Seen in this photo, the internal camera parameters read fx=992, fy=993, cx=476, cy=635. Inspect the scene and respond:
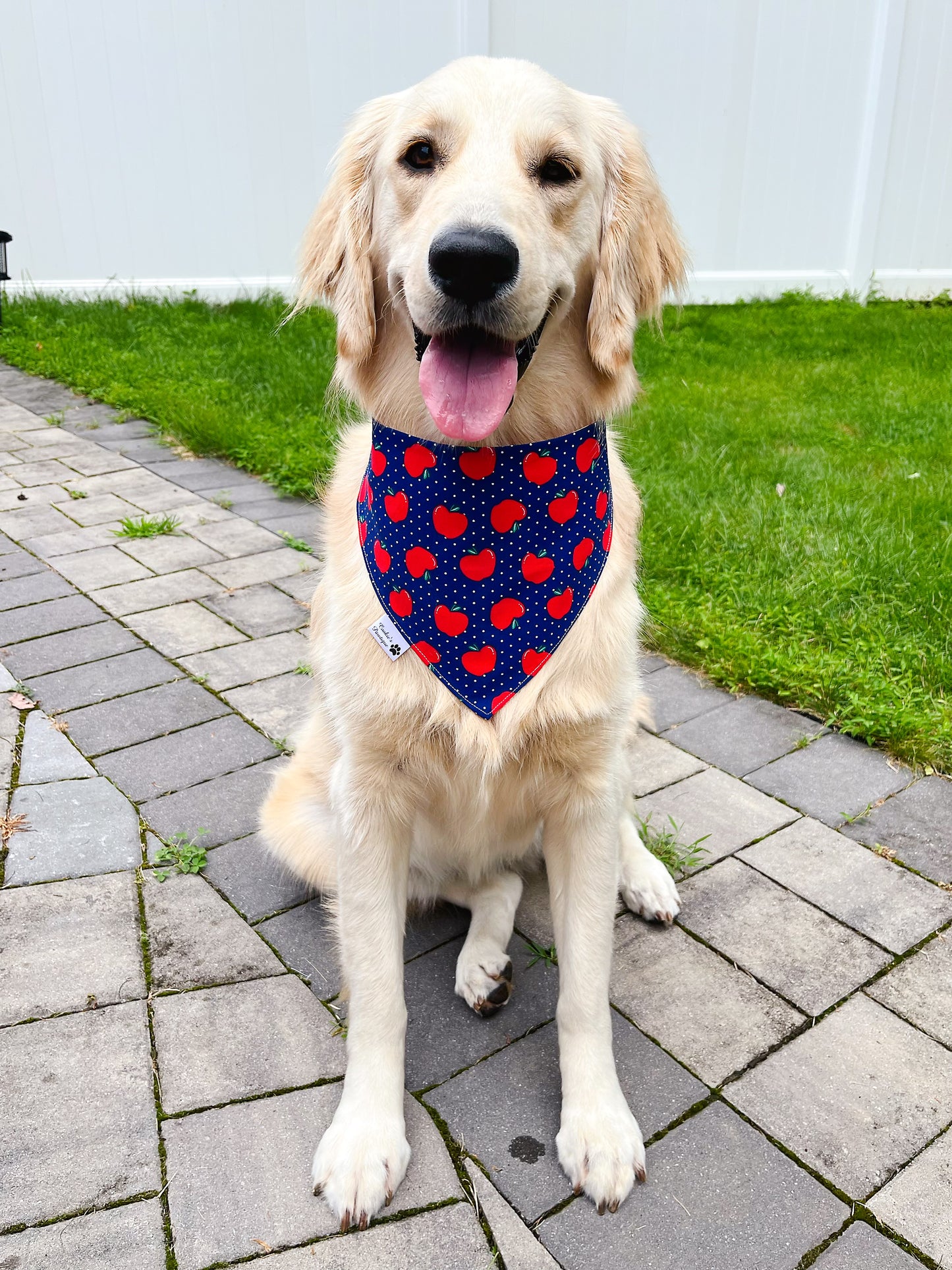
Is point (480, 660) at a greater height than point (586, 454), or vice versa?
point (586, 454)

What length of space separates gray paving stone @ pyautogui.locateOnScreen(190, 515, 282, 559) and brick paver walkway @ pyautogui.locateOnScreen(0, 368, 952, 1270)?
1.04 metres

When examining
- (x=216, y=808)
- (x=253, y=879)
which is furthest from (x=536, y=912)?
(x=216, y=808)

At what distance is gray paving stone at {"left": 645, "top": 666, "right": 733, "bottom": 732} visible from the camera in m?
3.25

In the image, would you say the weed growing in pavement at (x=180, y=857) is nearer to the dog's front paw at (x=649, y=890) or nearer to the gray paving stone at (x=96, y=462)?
the dog's front paw at (x=649, y=890)

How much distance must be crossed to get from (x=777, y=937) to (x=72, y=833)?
1.79 m

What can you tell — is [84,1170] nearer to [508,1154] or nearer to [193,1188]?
[193,1188]

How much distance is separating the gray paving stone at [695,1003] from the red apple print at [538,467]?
1130 millimetres

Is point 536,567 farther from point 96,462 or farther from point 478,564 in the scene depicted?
point 96,462

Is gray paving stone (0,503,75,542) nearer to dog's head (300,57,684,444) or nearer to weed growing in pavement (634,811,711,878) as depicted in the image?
dog's head (300,57,684,444)

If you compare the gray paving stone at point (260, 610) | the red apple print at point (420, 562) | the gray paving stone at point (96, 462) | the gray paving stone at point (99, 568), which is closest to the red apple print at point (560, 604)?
the red apple print at point (420, 562)

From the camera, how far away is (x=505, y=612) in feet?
6.32

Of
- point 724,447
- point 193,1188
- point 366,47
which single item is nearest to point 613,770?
point 193,1188

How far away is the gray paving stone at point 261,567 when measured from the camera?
407 cm

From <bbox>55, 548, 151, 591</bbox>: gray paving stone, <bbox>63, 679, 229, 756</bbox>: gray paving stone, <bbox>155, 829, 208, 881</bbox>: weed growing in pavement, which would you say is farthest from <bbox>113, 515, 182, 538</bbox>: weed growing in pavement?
<bbox>155, 829, 208, 881</bbox>: weed growing in pavement
